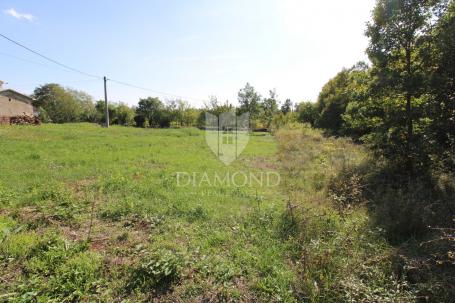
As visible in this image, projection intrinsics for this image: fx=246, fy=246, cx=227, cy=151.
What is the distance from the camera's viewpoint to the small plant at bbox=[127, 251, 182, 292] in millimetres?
2809

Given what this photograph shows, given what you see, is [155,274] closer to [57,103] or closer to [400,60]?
[400,60]

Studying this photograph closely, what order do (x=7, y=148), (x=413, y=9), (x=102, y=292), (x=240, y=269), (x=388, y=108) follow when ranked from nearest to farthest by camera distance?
(x=102, y=292) < (x=240, y=269) < (x=413, y=9) < (x=388, y=108) < (x=7, y=148)

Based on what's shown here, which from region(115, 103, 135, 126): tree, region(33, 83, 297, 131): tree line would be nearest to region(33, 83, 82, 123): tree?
region(33, 83, 297, 131): tree line

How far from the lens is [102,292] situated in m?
2.70

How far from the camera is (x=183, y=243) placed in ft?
12.2

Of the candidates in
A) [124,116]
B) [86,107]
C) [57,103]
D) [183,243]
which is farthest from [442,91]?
[86,107]

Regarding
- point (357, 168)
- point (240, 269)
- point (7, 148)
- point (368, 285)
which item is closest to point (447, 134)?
point (357, 168)

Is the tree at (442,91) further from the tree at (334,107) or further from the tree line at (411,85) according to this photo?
the tree at (334,107)

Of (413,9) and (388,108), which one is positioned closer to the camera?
(413,9)

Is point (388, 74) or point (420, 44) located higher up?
point (420, 44)

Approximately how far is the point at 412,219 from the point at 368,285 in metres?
2.15

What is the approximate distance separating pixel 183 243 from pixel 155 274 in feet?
2.85

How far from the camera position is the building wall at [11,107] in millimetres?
27031

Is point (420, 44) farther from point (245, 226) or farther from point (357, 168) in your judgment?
point (245, 226)
